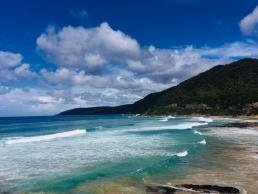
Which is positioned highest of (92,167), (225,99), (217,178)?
(225,99)

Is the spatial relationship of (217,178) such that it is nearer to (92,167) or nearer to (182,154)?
(92,167)

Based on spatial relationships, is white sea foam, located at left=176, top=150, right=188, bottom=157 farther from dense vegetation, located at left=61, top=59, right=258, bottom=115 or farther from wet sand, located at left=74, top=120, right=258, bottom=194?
dense vegetation, located at left=61, top=59, right=258, bottom=115

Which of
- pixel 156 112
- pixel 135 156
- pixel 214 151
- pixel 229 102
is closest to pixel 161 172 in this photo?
pixel 135 156

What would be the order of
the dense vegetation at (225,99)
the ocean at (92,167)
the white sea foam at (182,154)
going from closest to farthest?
the ocean at (92,167) < the white sea foam at (182,154) < the dense vegetation at (225,99)

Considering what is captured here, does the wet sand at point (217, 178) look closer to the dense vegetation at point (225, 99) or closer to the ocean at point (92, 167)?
the ocean at point (92, 167)

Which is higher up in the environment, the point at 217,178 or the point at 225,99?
the point at 225,99

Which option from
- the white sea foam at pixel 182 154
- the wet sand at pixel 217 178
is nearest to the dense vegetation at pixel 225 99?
the white sea foam at pixel 182 154

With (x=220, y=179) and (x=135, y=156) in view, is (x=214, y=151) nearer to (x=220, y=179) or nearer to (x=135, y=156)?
(x=135, y=156)

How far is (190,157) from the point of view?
108 feet

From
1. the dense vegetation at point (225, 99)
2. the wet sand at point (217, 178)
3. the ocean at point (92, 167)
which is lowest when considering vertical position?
the wet sand at point (217, 178)

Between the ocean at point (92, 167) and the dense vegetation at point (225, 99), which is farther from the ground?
the dense vegetation at point (225, 99)

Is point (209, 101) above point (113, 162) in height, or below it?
above

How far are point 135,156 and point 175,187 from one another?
→ 13852 mm

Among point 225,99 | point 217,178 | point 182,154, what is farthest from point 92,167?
point 225,99
